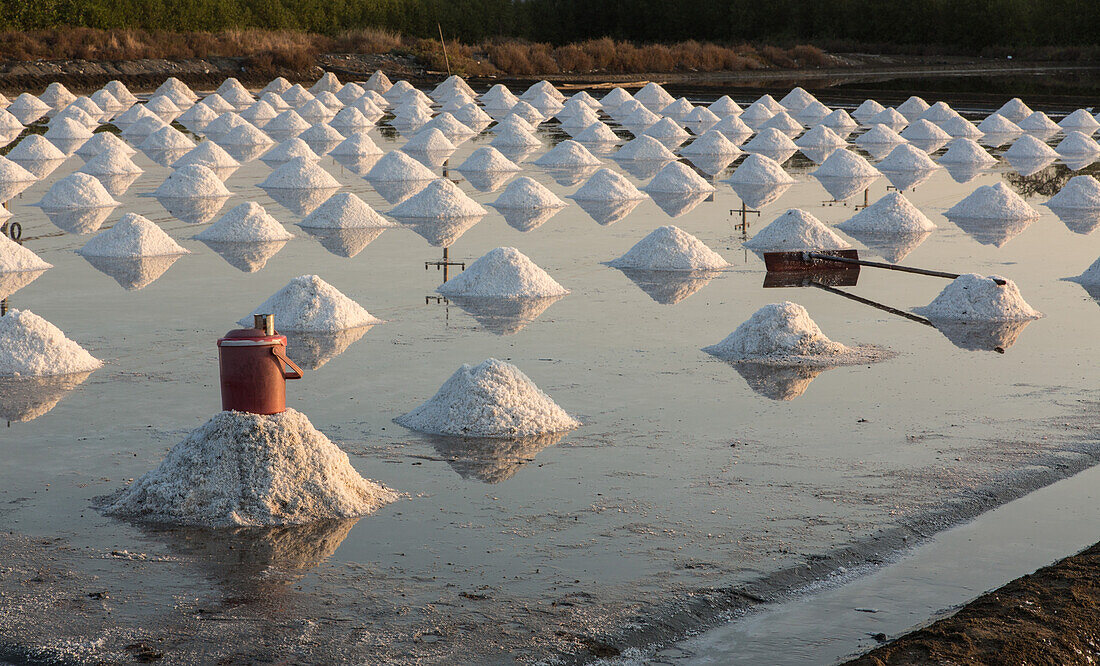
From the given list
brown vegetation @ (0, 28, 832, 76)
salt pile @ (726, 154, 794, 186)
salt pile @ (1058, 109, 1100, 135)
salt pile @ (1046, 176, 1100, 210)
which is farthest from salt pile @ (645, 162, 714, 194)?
brown vegetation @ (0, 28, 832, 76)

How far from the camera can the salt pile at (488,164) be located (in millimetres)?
14406

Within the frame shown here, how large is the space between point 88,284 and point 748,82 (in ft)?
89.3

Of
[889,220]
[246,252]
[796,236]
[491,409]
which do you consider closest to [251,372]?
[491,409]

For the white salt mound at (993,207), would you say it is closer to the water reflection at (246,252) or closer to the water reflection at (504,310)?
the water reflection at (504,310)

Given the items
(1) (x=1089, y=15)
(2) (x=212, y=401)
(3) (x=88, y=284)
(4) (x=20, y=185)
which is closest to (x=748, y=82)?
(1) (x=1089, y=15)

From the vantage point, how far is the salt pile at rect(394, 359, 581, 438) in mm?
5195

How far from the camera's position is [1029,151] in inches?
661

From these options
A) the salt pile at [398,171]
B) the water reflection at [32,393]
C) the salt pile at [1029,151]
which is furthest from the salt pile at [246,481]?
the salt pile at [1029,151]

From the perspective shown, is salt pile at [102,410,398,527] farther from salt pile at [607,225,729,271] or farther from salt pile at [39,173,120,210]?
salt pile at [39,173,120,210]

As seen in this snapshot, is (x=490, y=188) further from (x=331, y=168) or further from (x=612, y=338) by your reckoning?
(x=612, y=338)

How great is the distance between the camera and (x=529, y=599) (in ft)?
12.0

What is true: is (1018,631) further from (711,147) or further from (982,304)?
(711,147)

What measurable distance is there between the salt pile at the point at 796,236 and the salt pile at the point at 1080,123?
39.8ft

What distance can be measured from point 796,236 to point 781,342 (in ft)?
10.9
